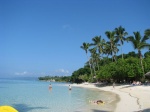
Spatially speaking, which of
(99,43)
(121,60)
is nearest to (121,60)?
(121,60)

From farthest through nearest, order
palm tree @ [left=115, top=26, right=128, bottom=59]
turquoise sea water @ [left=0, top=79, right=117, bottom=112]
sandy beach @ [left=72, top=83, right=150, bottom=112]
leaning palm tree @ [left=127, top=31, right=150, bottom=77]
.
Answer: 1. palm tree @ [left=115, top=26, right=128, bottom=59]
2. leaning palm tree @ [left=127, top=31, right=150, bottom=77]
3. turquoise sea water @ [left=0, top=79, right=117, bottom=112]
4. sandy beach @ [left=72, top=83, right=150, bottom=112]

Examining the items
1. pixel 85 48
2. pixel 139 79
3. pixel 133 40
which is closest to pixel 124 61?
pixel 139 79

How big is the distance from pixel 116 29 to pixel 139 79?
16.1 meters

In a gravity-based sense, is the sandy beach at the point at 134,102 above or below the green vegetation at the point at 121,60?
below

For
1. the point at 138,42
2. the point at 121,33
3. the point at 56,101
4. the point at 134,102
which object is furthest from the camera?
the point at 121,33

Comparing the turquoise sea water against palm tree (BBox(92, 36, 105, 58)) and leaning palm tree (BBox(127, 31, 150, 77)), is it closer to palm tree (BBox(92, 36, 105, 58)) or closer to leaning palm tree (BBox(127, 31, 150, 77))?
leaning palm tree (BBox(127, 31, 150, 77))

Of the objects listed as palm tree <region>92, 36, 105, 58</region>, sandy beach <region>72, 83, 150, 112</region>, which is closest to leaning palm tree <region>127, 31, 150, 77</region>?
sandy beach <region>72, 83, 150, 112</region>

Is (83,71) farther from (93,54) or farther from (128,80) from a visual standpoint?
(128,80)

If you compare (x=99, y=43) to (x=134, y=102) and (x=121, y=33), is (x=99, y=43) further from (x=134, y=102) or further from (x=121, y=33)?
(x=134, y=102)

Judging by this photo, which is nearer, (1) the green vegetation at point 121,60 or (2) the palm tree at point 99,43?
(1) the green vegetation at point 121,60

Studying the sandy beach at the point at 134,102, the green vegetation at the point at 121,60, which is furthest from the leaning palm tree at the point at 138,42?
the sandy beach at the point at 134,102

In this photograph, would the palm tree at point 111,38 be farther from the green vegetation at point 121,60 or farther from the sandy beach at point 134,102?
the sandy beach at point 134,102

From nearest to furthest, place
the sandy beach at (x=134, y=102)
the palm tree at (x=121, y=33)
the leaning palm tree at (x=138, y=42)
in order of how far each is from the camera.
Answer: the sandy beach at (x=134, y=102) < the leaning palm tree at (x=138, y=42) < the palm tree at (x=121, y=33)

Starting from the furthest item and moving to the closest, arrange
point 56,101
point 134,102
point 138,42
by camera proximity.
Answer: point 138,42 → point 56,101 → point 134,102
